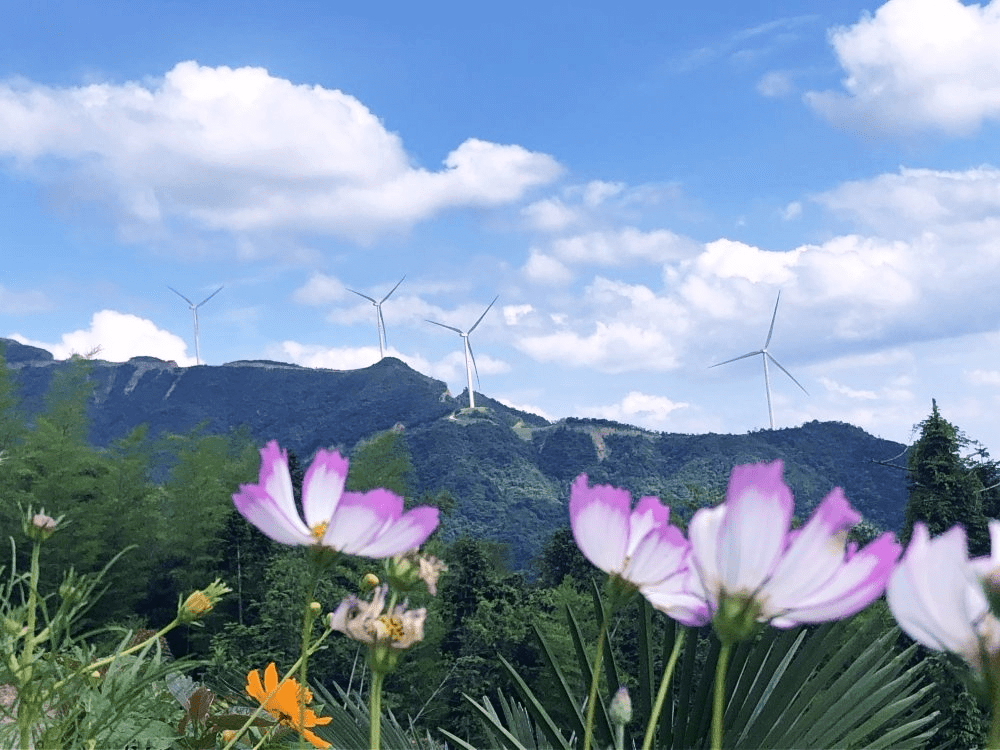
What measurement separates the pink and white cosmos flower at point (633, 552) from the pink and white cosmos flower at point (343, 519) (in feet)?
0.29

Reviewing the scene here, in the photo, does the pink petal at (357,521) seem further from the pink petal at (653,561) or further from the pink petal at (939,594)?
the pink petal at (939,594)

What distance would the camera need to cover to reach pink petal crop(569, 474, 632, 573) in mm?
568

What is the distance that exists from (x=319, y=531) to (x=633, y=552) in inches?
7.4

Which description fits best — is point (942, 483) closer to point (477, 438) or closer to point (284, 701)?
point (284, 701)

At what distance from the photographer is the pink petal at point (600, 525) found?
1.86 ft

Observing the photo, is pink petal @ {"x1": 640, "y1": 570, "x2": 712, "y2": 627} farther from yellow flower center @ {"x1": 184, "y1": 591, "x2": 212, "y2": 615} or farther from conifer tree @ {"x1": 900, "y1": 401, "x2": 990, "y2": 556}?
conifer tree @ {"x1": 900, "y1": 401, "x2": 990, "y2": 556}

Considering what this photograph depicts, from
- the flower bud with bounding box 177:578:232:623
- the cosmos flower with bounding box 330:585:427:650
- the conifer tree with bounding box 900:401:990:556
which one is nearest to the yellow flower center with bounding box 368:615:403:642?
the cosmos flower with bounding box 330:585:427:650

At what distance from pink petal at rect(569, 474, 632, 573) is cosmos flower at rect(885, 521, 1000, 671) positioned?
0.68 feet

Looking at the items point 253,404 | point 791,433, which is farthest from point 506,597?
point 253,404

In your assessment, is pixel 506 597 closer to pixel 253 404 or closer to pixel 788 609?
pixel 788 609

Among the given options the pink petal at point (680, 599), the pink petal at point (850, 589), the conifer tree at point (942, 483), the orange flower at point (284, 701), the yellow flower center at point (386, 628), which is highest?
the conifer tree at point (942, 483)

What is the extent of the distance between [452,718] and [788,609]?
105 ft

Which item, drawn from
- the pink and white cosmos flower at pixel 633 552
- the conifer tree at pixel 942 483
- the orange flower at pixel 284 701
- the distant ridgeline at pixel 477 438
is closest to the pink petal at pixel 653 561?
the pink and white cosmos flower at pixel 633 552

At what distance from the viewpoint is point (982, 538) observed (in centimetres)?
2658
